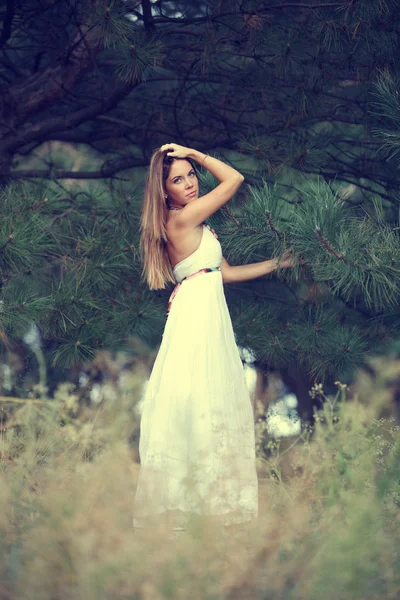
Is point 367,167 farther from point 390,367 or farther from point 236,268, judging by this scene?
point 390,367

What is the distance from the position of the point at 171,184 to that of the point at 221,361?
73 cm

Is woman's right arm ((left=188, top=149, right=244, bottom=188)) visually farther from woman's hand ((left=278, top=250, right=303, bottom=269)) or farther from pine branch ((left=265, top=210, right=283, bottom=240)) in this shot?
woman's hand ((left=278, top=250, right=303, bottom=269))

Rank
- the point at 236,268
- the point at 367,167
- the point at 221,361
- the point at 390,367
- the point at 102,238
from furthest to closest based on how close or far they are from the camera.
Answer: the point at 367,167 → the point at 102,238 → the point at 236,268 → the point at 221,361 → the point at 390,367

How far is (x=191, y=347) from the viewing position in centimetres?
296

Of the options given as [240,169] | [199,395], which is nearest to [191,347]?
[199,395]

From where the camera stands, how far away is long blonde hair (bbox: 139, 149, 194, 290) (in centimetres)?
307

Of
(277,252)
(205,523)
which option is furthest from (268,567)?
(277,252)

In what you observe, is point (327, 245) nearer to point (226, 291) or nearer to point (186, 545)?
point (186, 545)

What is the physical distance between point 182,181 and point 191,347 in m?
0.67

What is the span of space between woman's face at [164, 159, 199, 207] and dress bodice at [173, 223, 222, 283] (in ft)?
0.49

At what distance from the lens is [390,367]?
1.93 meters

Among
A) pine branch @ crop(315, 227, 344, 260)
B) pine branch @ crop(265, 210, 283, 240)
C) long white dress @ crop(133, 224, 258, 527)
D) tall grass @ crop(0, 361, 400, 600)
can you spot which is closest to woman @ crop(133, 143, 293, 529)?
long white dress @ crop(133, 224, 258, 527)

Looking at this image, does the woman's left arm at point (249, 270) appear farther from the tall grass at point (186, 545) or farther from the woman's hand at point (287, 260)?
the tall grass at point (186, 545)

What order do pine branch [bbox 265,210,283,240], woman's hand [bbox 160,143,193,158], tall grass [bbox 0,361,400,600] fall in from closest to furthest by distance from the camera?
tall grass [bbox 0,361,400,600] < pine branch [bbox 265,210,283,240] < woman's hand [bbox 160,143,193,158]
